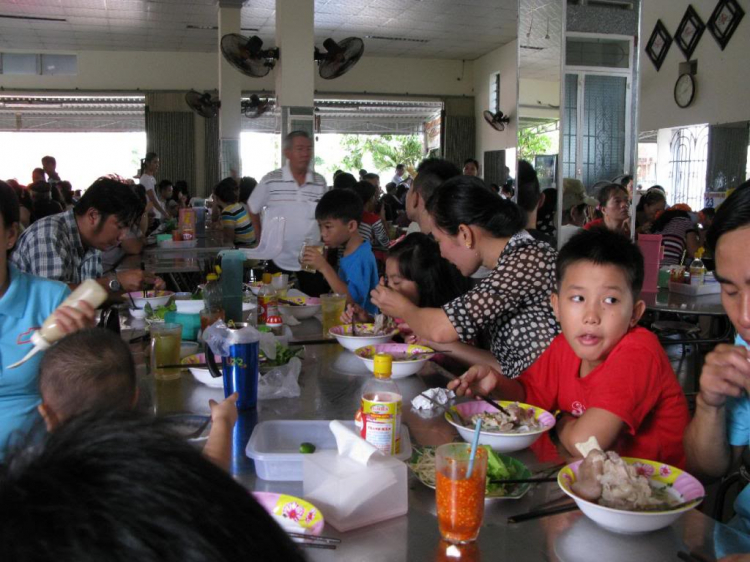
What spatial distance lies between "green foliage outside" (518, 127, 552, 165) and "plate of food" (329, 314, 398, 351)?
3.78 m

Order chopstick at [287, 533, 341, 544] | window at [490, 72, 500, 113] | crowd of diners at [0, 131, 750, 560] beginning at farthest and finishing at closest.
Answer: window at [490, 72, 500, 113]
chopstick at [287, 533, 341, 544]
crowd of diners at [0, 131, 750, 560]

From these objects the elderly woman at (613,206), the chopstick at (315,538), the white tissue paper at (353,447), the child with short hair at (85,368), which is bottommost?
the chopstick at (315,538)

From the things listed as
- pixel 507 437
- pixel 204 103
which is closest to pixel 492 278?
pixel 507 437

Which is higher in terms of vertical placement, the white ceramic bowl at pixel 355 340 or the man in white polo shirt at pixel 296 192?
the man in white polo shirt at pixel 296 192

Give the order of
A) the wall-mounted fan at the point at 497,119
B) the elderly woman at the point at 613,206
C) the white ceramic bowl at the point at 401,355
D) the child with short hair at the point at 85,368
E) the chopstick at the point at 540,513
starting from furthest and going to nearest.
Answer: the wall-mounted fan at the point at 497,119 < the elderly woman at the point at 613,206 < the white ceramic bowl at the point at 401,355 < the child with short hair at the point at 85,368 < the chopstick at the point at 540,513

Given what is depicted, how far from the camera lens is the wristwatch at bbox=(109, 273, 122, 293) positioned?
3.32 m

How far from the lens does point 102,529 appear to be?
0.37m

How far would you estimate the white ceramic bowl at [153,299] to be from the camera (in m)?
3.14

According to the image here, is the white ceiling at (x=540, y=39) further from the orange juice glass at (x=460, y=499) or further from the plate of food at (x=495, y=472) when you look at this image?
the orange juice glass at (x=460, y=499)

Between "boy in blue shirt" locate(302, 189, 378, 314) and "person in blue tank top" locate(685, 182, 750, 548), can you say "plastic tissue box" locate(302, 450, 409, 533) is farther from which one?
"boy in blue shirt" locate(302, 189, 378, 314)

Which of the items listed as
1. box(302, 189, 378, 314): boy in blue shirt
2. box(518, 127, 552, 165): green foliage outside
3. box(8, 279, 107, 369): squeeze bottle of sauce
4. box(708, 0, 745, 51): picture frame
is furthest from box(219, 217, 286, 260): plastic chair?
box(708, 0, 745, 51): picture frame

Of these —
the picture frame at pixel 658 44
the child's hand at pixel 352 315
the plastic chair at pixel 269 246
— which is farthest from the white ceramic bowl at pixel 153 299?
the picture frame at pixel 658 44

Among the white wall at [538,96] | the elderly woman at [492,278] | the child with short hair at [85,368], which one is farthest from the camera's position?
the white wall at [538,96]

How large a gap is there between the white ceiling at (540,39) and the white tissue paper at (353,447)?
5.13 m
